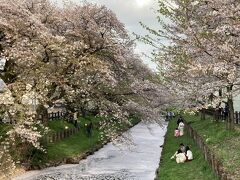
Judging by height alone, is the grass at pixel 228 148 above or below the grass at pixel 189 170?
above

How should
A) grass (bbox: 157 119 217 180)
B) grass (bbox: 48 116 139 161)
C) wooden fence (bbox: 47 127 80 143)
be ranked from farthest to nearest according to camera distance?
wooden fence (bbox: 47 127 80 143)
grass (bbox: 48 116 139 161)
grass (bbox: 157 119 217 180)

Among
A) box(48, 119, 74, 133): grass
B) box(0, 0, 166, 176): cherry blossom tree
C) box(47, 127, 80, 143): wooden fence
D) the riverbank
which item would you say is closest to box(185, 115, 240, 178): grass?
box(0, 0, 166, 176): cherry blossom tree

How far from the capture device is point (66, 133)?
5016 cm

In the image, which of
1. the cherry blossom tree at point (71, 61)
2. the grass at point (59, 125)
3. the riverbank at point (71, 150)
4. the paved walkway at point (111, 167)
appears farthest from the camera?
the grass at point (59, 125)

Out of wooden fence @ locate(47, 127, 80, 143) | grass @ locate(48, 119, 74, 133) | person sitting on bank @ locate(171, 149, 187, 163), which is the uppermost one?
grass @ locate(48, 119, 74, 133)

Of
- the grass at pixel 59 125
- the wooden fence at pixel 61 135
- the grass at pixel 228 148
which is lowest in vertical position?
the grass at pixel 228 148

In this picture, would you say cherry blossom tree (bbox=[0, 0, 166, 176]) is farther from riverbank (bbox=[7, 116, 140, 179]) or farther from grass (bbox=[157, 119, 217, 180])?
grass (bbox=[157, 119, 217, 180])

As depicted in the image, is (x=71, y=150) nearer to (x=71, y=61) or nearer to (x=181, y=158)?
(x=71, y=61)

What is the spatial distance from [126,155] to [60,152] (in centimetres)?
667

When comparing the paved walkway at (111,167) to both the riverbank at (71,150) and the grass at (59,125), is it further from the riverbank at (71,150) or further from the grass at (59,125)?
the grass at (59,125)

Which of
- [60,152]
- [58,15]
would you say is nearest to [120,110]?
[60,152]

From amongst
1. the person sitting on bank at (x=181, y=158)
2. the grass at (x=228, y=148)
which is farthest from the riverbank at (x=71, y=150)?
the grass at (x=228, y=148)

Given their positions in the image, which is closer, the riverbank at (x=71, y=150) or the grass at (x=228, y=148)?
the grass at (x=228, y=148)

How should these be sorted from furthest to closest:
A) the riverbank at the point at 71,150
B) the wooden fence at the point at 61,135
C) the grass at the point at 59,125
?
1. the grass at the point at 59,125
2. the wooden fence at the point at 61,135
3. the riverbank at the point at 71,150
